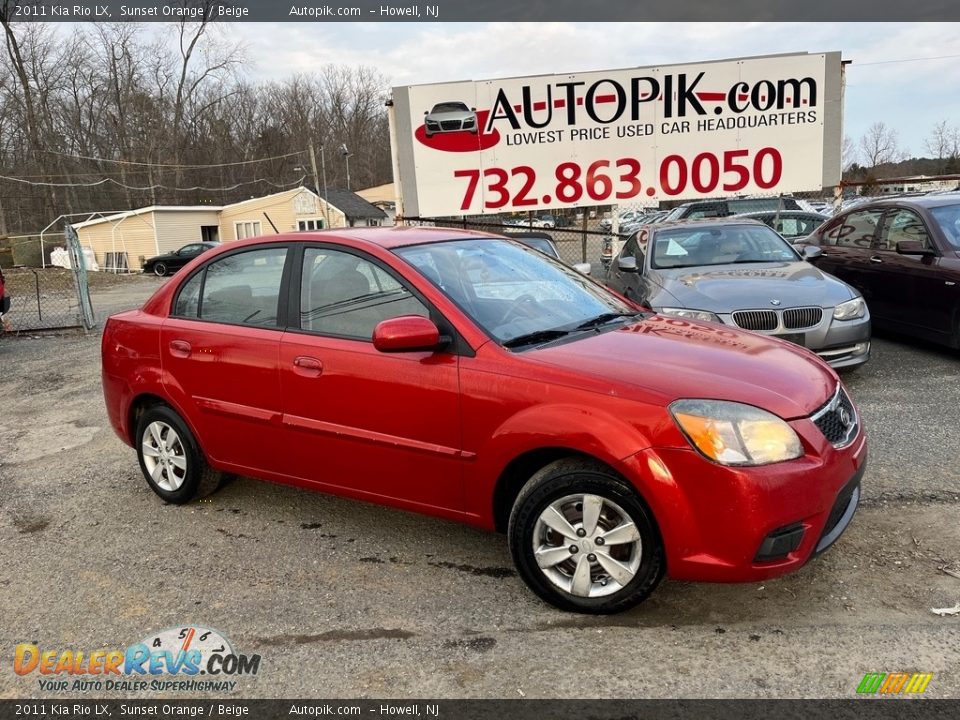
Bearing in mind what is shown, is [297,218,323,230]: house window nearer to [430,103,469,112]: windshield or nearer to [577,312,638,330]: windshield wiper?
[430,103,469,112]: windshield

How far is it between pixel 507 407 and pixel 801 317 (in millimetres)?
3945

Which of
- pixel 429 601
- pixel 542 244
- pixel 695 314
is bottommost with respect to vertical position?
pixel 429 601

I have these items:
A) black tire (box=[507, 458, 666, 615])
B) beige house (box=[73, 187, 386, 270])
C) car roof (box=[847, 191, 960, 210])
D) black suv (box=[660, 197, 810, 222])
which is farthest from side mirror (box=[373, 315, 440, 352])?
beige house (box=[73, 187, 386, 270])

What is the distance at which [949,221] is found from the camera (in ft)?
23.2

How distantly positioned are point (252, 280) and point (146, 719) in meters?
2.27

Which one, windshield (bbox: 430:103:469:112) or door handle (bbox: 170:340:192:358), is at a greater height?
windshield (bbox: 430:103:469:112)

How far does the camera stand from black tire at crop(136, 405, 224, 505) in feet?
13.9

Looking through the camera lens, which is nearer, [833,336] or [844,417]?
[844,417]

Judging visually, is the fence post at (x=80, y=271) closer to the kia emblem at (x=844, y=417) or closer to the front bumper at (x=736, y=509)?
the front bumper at (x=736, y=509)

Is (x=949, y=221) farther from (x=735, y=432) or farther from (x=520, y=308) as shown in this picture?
(x=735, y=432)

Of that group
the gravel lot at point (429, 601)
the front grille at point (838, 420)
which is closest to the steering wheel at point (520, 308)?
the gravel lot at point (429, 601)

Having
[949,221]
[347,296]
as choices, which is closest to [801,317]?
[949,221]

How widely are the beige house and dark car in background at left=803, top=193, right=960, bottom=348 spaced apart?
2973 cm

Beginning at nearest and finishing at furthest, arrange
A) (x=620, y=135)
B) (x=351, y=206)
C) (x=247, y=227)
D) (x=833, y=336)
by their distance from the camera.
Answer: (x=833, y=336) < (x=620, y=135) < (x=247, y=227) < (x=351, y=206)
